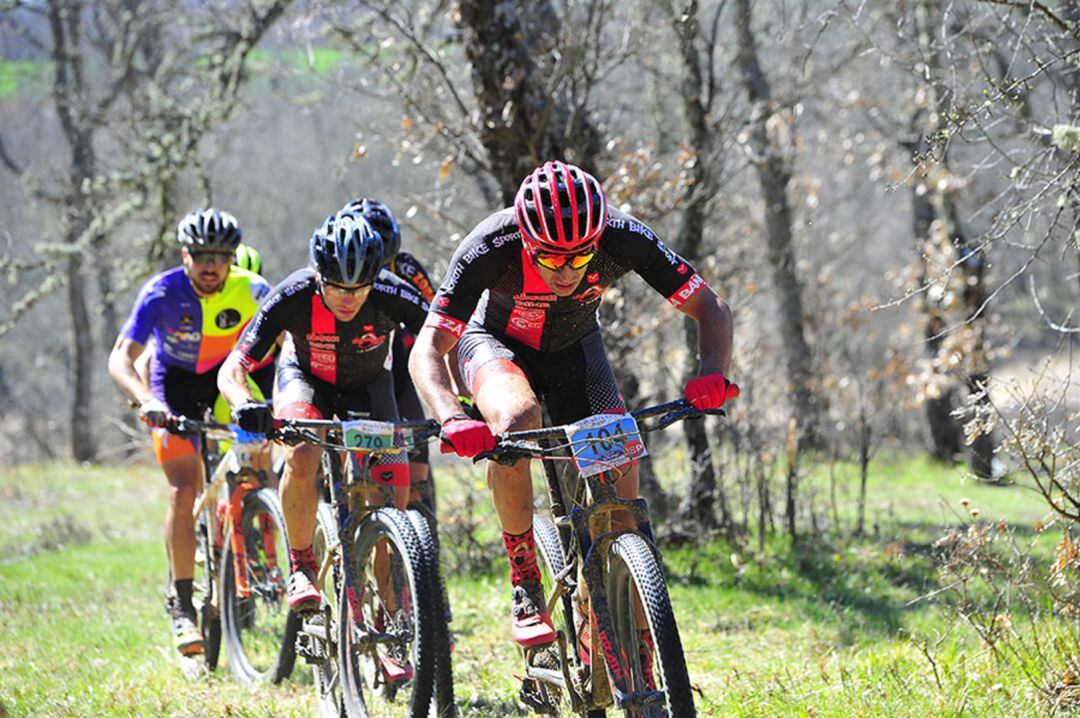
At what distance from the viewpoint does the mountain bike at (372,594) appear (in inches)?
183

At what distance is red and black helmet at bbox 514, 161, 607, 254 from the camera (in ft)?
14.4

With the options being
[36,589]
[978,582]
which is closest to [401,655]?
[978,582]

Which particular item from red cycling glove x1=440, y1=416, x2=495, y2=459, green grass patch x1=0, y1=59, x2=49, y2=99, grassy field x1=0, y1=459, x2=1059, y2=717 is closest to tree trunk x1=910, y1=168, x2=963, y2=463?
grassy field x1=0, y1=459, x2=1059, y2=717

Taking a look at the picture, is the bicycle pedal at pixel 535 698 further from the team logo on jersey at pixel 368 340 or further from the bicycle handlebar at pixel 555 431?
the team logo on jersey at pixel 368 340

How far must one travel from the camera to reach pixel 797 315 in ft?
50.9

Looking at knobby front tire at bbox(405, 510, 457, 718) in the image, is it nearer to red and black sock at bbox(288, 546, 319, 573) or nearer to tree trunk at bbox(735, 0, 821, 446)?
red and black sock at bbox(288, 546, 319, 573)

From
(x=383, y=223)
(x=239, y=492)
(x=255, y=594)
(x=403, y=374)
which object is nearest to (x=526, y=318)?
(x=383, y=223)

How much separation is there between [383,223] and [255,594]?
2.24 meters

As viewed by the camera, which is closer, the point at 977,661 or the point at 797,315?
the point at 977,661

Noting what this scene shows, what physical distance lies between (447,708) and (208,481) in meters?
3.35

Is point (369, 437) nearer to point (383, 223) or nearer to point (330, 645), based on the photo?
point (330, 645)

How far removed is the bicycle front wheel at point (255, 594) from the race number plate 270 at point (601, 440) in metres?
2.84

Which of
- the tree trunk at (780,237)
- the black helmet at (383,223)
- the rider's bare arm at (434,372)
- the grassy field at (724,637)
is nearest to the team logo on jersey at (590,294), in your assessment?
the rider's bare arm at (434,372)

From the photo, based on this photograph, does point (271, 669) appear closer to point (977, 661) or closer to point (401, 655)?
point (401, 655)
